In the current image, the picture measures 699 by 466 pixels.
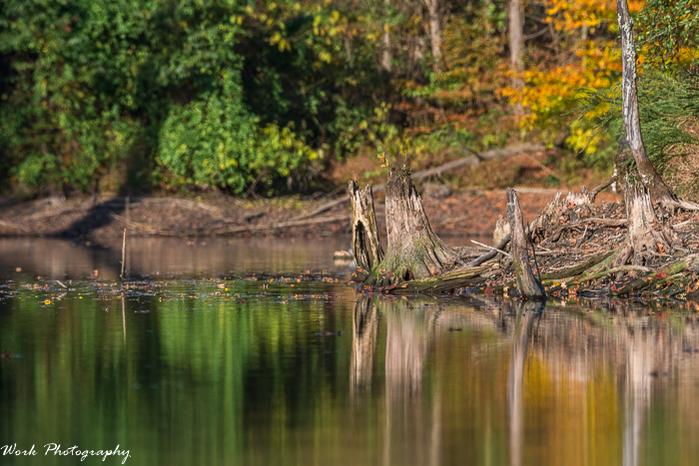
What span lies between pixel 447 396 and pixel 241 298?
789cm

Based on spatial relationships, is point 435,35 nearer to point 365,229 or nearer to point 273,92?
point 273,92

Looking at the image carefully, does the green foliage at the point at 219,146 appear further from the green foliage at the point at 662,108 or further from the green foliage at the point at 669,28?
the green foliage at the point at 669,28

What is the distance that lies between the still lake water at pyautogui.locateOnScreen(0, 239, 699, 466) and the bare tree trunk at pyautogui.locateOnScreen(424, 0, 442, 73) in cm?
2004

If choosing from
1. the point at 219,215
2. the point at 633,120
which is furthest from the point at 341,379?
the point at 219,215

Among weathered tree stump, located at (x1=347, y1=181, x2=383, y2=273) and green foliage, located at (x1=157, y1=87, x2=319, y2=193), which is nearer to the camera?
weathered tree stump, located at (x1=347, y1=181, x2=383, y2=273)

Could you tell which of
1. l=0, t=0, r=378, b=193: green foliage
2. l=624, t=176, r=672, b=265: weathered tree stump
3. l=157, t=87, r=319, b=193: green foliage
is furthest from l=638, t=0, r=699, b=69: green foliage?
l=0, t=0, r=378, b=193: green foliage

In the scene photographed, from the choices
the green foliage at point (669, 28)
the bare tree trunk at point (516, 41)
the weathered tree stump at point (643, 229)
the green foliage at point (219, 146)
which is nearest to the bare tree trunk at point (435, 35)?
the bare tree trunk at point (516, 41)

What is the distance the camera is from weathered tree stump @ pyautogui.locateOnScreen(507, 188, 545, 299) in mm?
18188

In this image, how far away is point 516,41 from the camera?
3691 centimetres

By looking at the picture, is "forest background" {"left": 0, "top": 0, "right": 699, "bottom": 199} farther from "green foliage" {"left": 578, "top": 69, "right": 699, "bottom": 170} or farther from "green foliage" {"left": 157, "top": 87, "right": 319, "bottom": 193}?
"green foliage" {"left": 578, "top": 69, "right": 699, "bottom": 170}

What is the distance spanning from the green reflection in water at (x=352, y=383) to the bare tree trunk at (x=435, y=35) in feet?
71.7

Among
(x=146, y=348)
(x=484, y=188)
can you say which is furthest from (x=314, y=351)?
(x=484, y=188)

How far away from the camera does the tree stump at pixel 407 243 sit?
19438 millimetres

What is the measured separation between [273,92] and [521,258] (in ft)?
61.9
